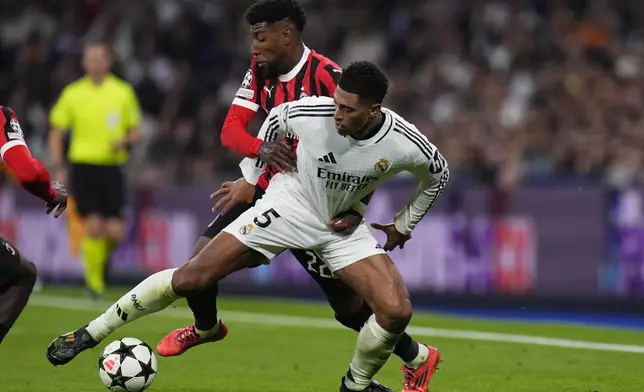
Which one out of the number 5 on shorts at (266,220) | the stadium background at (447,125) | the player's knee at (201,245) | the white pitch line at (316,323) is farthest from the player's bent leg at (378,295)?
the stadium background at (447,125)

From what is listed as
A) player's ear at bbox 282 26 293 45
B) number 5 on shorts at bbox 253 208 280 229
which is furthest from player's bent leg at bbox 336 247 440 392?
player's ear at bbox 282 26 293 45

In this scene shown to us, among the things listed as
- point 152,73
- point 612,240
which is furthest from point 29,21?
point 612,240

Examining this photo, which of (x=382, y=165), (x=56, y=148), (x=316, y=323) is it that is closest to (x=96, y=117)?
(x=56, y=148)

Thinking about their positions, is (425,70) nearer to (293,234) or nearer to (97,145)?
(97,145)

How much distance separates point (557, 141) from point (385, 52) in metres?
4.09

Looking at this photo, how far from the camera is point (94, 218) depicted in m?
13.5

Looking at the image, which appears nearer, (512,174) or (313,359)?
(313,359)

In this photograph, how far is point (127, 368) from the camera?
23.4ft

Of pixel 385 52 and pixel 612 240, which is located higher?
pixel 385 52

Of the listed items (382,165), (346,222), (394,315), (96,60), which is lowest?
(394,315)

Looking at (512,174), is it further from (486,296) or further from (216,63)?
(216,63)

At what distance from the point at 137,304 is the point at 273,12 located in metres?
1.92

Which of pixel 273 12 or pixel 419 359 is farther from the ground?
pixel 273 12

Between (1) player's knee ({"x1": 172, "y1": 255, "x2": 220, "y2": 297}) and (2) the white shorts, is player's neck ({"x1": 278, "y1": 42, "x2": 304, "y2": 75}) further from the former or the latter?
(1) player's knee ({"x1": 172, "y1": 255, "x2": 220, "y2": 297})
